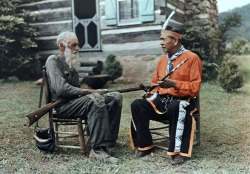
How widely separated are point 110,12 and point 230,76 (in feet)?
12.2

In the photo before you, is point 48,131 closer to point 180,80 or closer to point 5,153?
point 5,153

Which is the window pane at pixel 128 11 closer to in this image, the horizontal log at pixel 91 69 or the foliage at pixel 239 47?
the horizontal log at pixel 91 69

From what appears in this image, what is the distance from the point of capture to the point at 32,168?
3938 millimetres

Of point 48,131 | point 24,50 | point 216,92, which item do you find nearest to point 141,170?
point 48,131

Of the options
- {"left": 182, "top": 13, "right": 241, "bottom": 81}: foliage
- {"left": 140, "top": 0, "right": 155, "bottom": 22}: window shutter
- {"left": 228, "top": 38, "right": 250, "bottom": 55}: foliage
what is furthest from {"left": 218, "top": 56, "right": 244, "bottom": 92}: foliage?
{"left": 228, "top": 38, "right": 250, "bottom": 55}: foliage

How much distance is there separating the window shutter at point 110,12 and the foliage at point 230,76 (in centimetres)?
331

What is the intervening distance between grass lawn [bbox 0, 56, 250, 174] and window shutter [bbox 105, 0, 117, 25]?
391 cm

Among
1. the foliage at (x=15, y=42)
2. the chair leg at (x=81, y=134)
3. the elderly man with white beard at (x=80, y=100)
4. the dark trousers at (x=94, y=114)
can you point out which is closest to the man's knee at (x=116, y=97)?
the elderly man with white beard at (x=80, y=100)

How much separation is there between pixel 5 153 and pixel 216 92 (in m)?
5.08

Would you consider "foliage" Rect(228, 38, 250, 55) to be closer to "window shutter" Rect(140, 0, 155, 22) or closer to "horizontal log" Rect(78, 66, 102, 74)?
"window shutter" Rect(140, 0, 155, 22)

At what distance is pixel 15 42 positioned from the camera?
1109 centimetres

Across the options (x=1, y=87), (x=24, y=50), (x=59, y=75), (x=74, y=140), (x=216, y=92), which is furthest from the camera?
(x=24, y=50)

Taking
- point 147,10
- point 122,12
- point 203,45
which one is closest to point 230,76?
point 203,45

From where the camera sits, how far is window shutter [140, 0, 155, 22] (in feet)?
31.5
